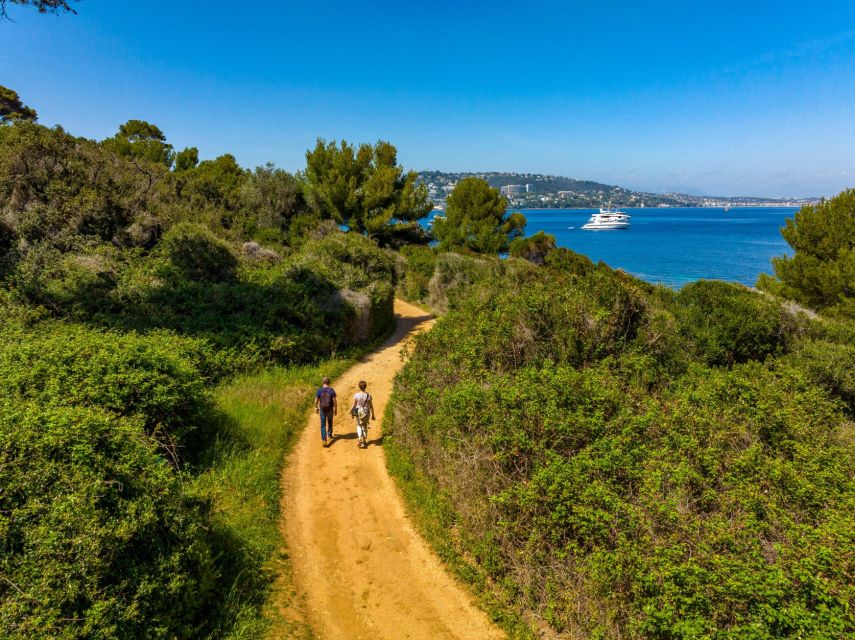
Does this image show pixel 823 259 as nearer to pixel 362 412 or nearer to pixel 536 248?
pixel 536 248

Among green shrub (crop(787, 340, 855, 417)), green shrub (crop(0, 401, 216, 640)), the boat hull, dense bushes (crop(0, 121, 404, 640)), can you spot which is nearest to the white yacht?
the boat hull

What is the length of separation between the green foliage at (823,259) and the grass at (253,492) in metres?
24.8

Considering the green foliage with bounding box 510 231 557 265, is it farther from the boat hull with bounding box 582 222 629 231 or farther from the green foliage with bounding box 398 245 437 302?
the boat hull with bounding box 582 222 629 231

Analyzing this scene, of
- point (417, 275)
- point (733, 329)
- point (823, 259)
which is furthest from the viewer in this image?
point (417, 275)

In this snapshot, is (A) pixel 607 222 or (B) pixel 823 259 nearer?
(B) pixel 823 259

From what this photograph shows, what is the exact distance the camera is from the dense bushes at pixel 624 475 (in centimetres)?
421

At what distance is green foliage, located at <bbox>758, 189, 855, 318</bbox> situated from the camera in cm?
2002

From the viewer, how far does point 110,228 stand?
62.2 feet

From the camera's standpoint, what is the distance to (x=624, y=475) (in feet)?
20.0

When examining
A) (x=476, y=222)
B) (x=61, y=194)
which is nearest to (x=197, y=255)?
(x=61, y=194)

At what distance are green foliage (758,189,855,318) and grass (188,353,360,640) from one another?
81.2 feet

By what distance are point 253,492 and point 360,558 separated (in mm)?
2538

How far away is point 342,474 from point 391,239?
27834 millimetres

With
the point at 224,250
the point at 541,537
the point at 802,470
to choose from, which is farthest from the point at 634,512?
the point at 224,250
